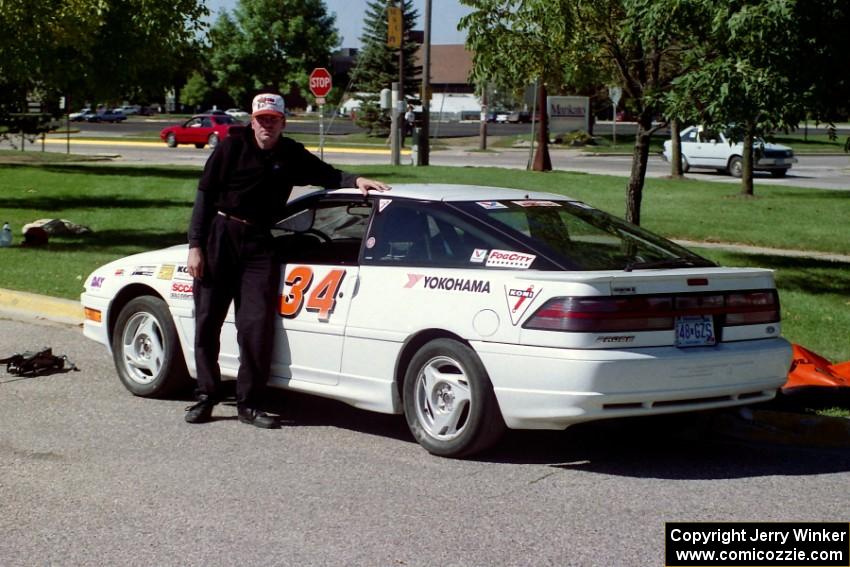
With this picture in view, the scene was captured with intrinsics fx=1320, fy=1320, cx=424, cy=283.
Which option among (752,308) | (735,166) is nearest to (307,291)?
(752,308)

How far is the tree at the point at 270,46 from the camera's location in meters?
96.0

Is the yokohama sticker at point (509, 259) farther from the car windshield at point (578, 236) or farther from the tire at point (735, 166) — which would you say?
the tire at point (735, 166)

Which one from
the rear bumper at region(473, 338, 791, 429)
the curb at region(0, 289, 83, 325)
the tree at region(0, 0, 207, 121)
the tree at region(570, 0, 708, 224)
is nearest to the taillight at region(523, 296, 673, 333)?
the rear bumper at region(473, 338, 791, 429)

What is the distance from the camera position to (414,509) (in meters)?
5.79

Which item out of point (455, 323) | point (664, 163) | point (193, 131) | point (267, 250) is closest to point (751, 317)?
point (455, 323)

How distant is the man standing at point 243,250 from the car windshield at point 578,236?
2.66ft

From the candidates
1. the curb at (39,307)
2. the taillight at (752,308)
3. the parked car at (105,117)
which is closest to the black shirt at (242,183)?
the taillight at (752,308)

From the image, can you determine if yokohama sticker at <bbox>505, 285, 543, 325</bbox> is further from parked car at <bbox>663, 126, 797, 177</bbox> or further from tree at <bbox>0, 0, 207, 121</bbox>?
parked car at <bbox>663, 126, 797, 177</bbox>

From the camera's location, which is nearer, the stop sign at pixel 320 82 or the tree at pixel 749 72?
the tree at pixel 749 72

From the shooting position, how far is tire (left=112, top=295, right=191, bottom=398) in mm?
8016

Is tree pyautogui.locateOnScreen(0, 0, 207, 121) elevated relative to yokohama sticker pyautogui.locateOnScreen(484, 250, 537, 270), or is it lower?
elevated

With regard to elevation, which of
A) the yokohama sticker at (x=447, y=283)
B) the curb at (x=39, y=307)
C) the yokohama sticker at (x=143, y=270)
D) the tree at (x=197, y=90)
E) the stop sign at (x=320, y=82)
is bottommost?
the curb at (x=39, y=307)

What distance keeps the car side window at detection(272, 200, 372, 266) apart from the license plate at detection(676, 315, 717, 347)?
1881 mm

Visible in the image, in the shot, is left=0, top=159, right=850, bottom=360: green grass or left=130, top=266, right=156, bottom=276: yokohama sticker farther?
left=0, top=159, right=850, bottom=360: green grass
